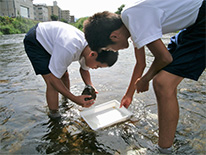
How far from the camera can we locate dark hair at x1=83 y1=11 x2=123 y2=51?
52.6 inches

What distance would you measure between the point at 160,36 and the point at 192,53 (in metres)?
0.34

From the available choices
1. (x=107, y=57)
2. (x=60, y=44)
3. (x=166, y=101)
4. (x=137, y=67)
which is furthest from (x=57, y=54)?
(x=166, y=101)

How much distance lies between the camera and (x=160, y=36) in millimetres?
1074

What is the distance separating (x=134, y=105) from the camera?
91.2 inches

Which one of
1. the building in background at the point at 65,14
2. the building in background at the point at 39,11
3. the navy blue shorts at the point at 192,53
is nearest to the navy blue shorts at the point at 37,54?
the navy blue shorts at the point at 192,53

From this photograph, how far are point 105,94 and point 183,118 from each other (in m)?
1.18

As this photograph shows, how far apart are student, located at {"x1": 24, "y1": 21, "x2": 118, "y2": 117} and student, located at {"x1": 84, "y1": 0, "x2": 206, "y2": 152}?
14.7 inches

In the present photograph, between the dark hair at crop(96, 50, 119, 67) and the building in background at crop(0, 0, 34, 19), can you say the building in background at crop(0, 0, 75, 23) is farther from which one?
the dark hair at crop(96, 50, 119, 67)

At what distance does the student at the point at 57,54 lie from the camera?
175cm

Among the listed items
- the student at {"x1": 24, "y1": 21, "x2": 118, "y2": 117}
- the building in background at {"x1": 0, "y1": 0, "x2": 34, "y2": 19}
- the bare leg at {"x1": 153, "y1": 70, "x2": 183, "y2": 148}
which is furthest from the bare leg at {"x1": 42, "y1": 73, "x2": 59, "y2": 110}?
the building in background at {"x1": 0, "y1": 0, "x2": 34, "y2": 19}

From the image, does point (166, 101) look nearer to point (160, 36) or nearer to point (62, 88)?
point (160, 36)

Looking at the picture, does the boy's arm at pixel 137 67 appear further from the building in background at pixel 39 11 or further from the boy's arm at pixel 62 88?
the building in background at pixel 39 11

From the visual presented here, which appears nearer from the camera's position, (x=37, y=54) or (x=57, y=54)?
(x=57, y=54)

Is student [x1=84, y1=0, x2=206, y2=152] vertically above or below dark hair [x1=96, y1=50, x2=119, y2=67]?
above
